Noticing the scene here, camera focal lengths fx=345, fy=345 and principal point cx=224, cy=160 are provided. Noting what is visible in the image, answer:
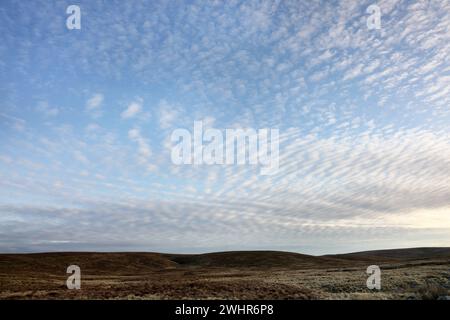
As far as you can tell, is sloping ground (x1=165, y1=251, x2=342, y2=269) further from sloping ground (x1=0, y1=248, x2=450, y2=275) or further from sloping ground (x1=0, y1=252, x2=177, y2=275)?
sloping ground (x1=0, y1=252, x2=177, y2=275)

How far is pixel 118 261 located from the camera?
283 feet
